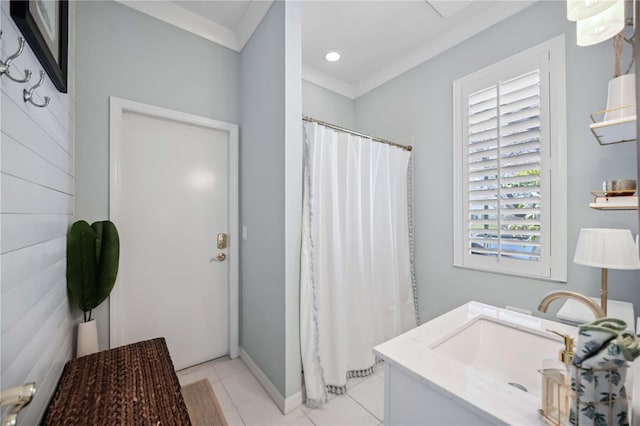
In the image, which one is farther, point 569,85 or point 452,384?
point 569,85

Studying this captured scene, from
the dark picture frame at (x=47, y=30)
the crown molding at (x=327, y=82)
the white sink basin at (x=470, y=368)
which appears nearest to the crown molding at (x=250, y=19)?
the crown molding at (x=327, y=82)

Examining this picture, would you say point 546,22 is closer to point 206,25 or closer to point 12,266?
point 206,25

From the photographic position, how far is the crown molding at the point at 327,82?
273cm

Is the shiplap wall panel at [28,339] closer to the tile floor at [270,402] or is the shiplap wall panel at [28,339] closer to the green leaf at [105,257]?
the green leaf at [105,257]

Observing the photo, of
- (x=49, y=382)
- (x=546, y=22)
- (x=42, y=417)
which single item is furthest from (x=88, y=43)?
(x=546, y=22)

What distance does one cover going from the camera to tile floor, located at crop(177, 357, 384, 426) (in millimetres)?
1546

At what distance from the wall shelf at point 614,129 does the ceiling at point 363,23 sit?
1132 millimetres

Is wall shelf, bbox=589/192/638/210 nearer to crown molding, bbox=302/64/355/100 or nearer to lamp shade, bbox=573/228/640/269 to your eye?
lamp shade, bbox=573/228/640/269

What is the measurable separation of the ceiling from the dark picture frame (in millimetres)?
1007

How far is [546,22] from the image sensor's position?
5.58ft

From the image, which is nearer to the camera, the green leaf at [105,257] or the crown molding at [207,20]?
the green leaf at [105,257]

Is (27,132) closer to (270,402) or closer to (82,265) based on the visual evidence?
(82,265)

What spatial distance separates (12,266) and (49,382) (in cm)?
63

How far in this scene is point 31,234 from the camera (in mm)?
887
